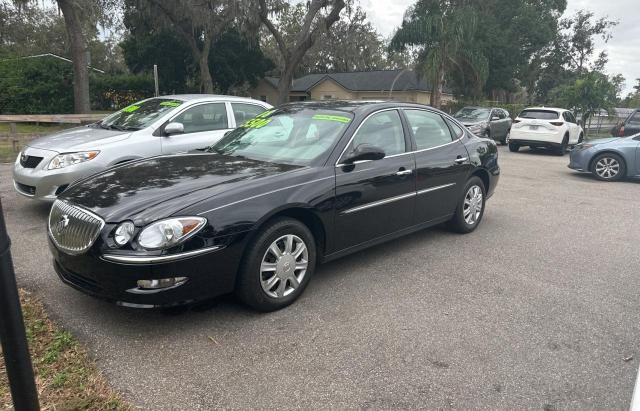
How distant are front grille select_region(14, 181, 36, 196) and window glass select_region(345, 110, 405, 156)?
3984 millimetres

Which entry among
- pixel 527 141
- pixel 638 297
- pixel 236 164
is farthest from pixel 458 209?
pixel 527 141

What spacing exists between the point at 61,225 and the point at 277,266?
1.59 m

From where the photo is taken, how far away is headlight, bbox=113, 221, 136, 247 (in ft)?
9.99

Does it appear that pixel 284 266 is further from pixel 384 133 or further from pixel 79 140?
pixel 79 140

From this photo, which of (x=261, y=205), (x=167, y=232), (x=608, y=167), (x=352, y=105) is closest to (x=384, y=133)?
(x=352, y=105)

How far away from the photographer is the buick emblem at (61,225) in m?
3.39

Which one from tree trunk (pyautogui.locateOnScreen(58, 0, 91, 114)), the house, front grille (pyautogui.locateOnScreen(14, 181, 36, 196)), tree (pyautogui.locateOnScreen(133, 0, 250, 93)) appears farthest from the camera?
the house

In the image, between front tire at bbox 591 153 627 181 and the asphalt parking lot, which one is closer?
the asphalt parking lot

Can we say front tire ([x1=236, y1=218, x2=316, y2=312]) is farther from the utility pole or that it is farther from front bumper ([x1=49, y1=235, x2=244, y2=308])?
the utility pole

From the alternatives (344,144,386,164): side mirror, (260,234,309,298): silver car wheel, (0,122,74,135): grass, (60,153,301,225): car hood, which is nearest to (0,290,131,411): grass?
(60,153,301,225): car hood

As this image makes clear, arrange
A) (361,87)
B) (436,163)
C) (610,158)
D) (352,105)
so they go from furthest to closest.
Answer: (361,87) < (610,158) < (436,163) < (352,105)

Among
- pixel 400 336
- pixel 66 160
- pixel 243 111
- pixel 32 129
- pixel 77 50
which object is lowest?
pixel 400 336

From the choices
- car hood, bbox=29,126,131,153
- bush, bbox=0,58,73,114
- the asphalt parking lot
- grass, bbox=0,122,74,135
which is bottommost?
the asphalt parking lot

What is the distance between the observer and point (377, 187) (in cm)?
438
